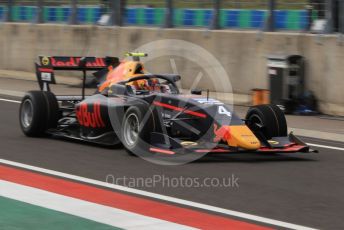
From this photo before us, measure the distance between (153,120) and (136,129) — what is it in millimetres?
405

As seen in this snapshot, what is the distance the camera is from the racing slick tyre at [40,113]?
11898 mm

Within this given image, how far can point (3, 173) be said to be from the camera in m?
9.27

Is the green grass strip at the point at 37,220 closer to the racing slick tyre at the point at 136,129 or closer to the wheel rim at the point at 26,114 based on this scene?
the racing slick tyre at the point at 136,129

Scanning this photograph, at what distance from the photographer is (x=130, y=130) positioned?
1058 centimetres

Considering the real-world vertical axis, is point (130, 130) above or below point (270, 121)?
below

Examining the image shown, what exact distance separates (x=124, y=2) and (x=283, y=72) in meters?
6.62

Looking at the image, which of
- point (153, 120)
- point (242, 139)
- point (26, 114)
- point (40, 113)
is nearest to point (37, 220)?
point (153, 120)

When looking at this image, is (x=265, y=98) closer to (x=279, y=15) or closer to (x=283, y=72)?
(x=283, y=72)

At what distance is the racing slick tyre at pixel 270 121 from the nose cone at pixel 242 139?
2.06 feet

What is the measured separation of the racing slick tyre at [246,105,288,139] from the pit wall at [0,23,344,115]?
15.9 ft

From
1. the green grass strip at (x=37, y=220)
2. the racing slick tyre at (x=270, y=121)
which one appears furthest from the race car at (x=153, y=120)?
the green grass strip at (x=37, y=220)

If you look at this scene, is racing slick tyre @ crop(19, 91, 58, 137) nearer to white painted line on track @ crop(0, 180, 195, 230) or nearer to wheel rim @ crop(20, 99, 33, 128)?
wheel rim @ crop(20, 99, 33, 128)

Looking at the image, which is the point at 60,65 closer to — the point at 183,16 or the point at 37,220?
the point at 37,220

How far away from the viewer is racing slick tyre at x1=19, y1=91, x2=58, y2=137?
1190 centimetres
